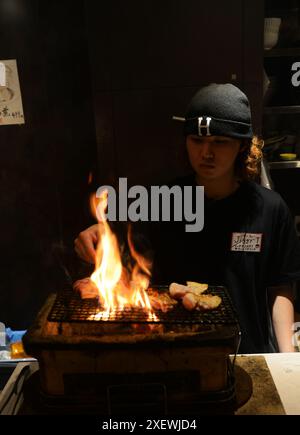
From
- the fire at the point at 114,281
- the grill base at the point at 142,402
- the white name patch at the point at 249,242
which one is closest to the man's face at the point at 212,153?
the white name patch at the point at 249,242

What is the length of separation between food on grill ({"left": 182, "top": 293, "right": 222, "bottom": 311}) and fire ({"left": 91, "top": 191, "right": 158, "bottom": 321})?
15 cm

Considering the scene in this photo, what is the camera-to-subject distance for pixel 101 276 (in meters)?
1.79

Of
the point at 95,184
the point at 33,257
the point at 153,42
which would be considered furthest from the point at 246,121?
the point at 33,257

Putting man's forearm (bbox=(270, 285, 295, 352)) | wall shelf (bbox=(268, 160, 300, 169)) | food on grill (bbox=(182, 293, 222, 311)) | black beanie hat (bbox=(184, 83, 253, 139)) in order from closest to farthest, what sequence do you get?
food on grill (bbox=(182, 293, 222, 311)), black beanie hat (bbox=(184, 83, 253, 139)), man's forearm (bbox=(270, 285, 295, 352)), wall shelf (bbox=(268, 160, 300, 169))

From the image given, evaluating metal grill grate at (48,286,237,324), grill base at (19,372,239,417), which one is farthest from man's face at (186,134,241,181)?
grill base at (19,372,239,417)

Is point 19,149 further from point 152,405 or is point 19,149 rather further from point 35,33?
point 152,405

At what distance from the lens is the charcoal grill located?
4.41 feet

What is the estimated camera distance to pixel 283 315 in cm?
215

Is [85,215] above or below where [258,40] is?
below

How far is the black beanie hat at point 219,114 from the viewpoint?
1.95 m

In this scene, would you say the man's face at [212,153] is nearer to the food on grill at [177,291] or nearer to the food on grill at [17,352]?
the food on grill at [177,291]

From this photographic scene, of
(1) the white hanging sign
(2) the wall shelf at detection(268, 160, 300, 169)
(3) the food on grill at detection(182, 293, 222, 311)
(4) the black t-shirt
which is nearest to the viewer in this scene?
(3) the food on grill at detection(182, 293, 222, 311)

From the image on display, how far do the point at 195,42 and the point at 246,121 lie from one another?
1.23m

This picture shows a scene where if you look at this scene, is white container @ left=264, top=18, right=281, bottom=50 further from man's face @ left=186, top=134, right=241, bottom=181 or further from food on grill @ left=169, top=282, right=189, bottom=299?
food on grill @ left=169, top=282, right=189, bottom=299
